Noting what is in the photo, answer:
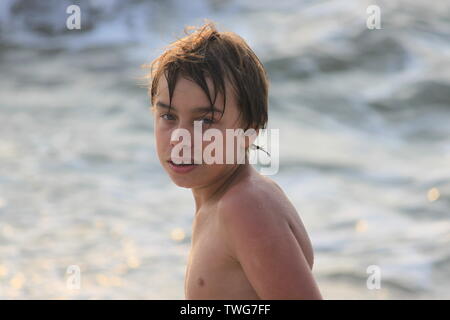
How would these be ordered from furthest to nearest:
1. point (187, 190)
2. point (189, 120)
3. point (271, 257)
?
point (187, 190) → point (189, 120) → point (271, 257)

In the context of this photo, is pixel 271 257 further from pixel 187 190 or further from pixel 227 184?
pixel 187 190

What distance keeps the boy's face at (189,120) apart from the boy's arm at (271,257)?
0.19 metres

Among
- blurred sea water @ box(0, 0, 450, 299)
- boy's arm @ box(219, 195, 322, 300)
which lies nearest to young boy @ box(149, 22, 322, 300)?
boy's arm @ box(219, 195, 322, 300)

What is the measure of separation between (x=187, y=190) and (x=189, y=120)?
3605mm

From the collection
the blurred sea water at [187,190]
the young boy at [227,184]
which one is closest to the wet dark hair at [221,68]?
the young boy at [227,184]

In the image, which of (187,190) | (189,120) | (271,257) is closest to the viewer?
(271,257)

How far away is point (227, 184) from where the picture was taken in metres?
1.88

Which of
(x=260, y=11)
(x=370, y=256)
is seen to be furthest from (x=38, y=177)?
(x=260, y=11)

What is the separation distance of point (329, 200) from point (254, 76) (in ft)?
11.1

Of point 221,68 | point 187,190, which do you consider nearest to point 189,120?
point 221,68

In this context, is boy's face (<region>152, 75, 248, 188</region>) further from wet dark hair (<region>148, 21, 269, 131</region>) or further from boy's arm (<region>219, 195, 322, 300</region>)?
boy's arm (<region>219, 195, 322, 300</region>)

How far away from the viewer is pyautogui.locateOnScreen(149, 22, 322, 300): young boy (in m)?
1.65

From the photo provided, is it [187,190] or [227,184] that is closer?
[227,184]

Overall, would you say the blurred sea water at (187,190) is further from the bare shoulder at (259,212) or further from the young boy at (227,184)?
the bare shoulder at (259,212)
